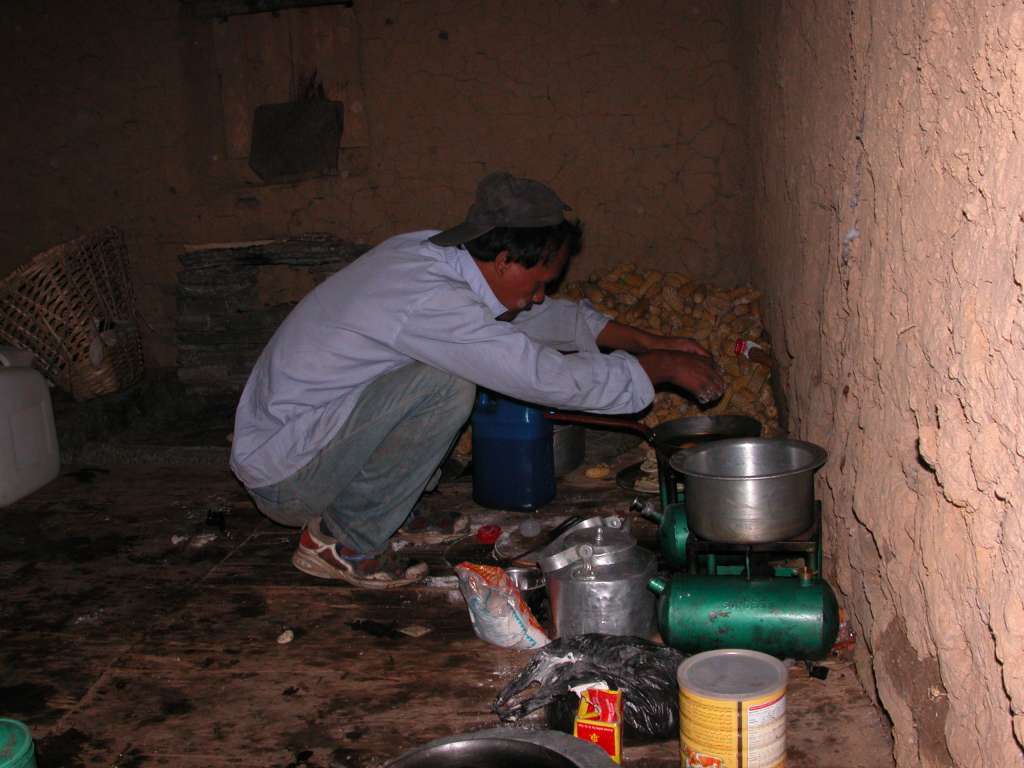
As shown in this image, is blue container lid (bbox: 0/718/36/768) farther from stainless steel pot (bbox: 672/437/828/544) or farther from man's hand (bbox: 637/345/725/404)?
man's hand (bbox: 637/345/725/404)

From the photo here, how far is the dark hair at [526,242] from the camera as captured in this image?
314 cm

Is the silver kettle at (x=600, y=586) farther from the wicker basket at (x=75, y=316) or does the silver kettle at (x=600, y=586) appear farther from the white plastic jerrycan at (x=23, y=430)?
the wicker basket at (x=75, y=316)

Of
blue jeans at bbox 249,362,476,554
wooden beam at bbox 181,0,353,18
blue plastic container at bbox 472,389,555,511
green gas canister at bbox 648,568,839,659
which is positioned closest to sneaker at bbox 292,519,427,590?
blue jeans at bbox 249,362,476,554

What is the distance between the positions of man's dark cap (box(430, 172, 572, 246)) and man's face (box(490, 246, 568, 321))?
0.11 metres

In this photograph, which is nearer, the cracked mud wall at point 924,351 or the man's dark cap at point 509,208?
the cracked mud wall at point 924,351

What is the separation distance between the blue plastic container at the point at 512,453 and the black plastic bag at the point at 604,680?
49.4 inches

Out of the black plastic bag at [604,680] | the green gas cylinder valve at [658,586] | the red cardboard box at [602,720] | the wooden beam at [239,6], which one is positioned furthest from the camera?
the wooden beam at [239,6]

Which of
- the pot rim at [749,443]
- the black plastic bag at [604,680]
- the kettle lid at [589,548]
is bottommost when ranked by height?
the black plastic bag at [604,680]

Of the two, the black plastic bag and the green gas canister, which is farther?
the green gas canister

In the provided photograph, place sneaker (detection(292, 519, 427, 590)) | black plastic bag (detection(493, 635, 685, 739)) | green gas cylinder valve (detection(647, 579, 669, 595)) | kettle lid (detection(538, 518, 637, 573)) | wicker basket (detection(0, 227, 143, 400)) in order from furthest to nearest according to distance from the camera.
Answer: wicker basket (detection(0, 227, 143, 400)) → sneaker (detection(292, 519, 427, 590)) → kettle lid (detection(538, 518, 637, 573)) → green gas cylinder valve (detection(647, 579, 669, 595)) → black plastic bag (detection(493, 635, 685, 739))

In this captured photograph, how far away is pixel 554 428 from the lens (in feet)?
13.4

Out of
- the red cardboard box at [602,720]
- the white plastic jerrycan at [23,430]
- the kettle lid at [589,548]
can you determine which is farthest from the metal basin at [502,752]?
the white plastic jerrycan at [23,430]

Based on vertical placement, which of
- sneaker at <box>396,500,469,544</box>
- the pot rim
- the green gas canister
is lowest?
sneaker at <box>396,500,469,544</box>

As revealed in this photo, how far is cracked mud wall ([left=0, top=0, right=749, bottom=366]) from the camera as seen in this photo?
5.22 m
